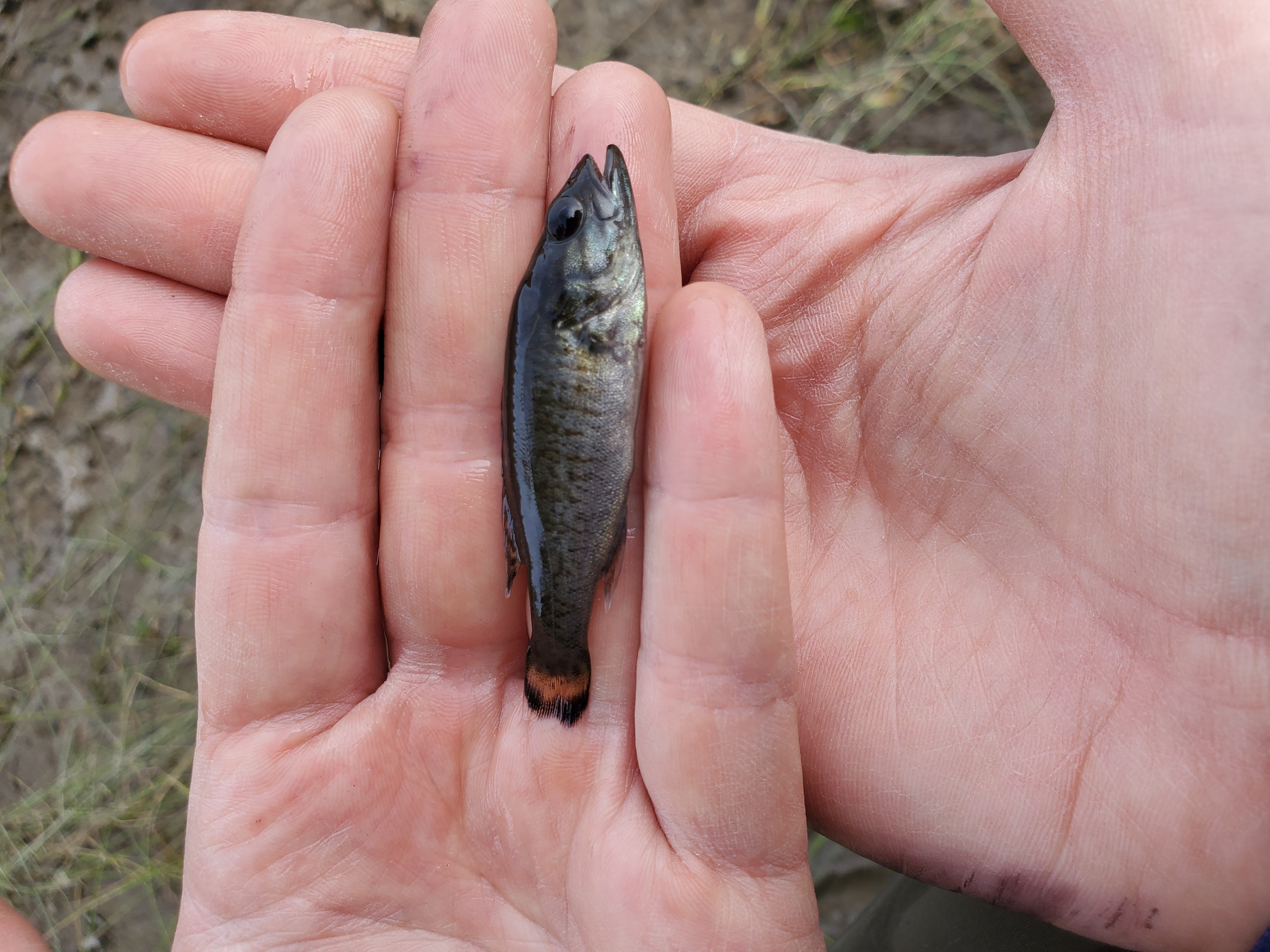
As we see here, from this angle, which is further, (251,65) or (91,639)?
(91,639)

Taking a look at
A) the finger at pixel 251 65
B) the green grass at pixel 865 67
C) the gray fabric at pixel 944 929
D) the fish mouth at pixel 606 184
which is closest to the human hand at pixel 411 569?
the fish mouth at pixel 606 184

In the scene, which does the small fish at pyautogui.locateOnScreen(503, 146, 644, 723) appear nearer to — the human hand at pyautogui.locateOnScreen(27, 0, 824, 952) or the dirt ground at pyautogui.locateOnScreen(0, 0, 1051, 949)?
the human hand at pyautogui.locateOnScreen(27, 0, 824, 952)

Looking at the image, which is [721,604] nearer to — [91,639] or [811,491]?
[811,491]

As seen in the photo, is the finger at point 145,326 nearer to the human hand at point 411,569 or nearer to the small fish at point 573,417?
the human hand at point 411,569

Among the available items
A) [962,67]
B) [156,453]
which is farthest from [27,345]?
[962,67]

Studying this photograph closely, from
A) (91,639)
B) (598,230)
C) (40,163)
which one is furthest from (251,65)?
(91,639)

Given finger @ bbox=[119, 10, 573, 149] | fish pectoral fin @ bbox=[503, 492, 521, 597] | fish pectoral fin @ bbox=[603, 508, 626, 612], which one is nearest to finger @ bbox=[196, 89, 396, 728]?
finger @ bbox=[119, 10, 573, 149]
